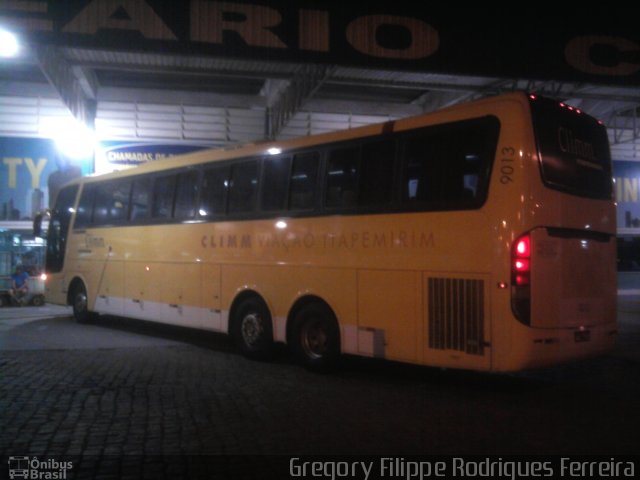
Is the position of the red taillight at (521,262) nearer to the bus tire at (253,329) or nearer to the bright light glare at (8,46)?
the bus tire at (253,329)

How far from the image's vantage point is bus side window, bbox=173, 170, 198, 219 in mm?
12023

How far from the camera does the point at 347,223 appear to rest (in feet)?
30.3

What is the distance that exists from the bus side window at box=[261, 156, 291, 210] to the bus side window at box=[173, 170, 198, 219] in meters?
1.91

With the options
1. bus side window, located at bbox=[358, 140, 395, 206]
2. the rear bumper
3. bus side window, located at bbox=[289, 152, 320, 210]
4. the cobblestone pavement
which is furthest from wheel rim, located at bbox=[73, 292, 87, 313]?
the rear bumper

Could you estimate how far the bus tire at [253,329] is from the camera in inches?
411

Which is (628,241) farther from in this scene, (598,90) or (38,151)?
(38,151)

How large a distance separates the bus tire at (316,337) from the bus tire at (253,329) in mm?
625

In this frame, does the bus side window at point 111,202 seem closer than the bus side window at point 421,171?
No

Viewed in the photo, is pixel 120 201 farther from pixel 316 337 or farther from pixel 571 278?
pixel 571 278

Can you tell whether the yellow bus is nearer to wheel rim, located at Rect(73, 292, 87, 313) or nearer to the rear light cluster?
the rear light cluster

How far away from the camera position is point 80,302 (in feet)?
51.3

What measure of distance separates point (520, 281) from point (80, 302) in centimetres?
1130

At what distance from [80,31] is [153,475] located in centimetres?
881

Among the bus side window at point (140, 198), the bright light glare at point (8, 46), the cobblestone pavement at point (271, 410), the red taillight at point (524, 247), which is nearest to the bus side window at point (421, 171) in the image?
the red taillight at point (524, 247)
